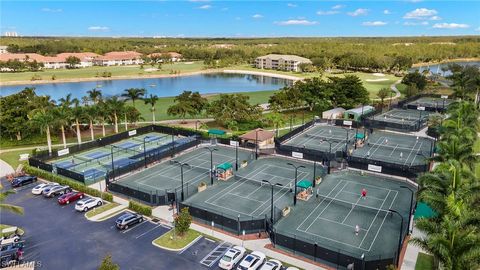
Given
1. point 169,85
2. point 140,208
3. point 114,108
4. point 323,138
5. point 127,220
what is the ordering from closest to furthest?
→ point 127,220, point 140,208, point 114,108, point 323,138, point 169,85

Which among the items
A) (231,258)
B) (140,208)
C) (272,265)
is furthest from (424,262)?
(140,208)

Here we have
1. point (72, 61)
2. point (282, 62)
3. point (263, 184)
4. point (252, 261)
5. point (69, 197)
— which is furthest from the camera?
point (282, 62)

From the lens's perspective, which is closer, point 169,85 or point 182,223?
point 182,223

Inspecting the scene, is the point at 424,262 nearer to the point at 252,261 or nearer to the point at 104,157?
the point at 252,261

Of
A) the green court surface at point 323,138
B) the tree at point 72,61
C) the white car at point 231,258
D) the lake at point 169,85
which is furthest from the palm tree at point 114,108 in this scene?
the tree at point 72,61

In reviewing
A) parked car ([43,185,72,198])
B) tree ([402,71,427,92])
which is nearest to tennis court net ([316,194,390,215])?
parked car ([43,185,72,198])

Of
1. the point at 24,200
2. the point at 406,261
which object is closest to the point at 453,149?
the point at 406,261

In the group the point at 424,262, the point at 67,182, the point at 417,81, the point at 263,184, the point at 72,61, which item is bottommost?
the point at 424,262
